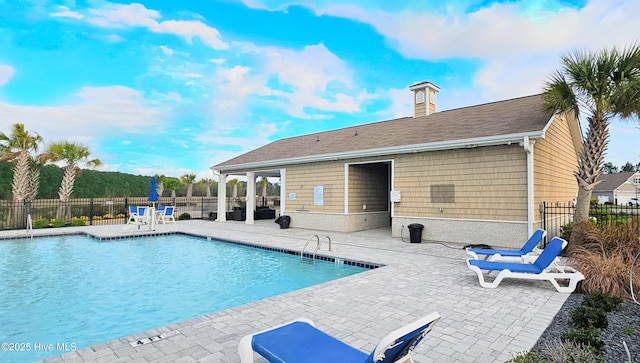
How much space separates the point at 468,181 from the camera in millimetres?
9727

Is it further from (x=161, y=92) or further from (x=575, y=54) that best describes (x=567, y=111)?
(x=161, y=92)

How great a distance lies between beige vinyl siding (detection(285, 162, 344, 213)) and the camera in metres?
13.1

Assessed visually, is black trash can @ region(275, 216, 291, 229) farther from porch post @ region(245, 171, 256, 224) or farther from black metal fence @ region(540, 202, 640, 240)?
black metal fence @ region(540, 202, 640, 240)

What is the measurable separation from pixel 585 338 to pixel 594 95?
6.93m

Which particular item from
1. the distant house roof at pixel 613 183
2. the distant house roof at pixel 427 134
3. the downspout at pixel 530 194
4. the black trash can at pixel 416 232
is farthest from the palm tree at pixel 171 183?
the distant house roof at pixel 613 183

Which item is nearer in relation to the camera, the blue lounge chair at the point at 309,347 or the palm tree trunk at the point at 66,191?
the blue lounge chair at the point at 309,347

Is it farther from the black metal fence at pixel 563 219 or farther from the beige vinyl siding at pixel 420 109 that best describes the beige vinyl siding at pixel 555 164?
the beige vinyl siding at pixel 420 109

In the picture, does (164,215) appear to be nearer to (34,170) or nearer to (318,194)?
(34,170)

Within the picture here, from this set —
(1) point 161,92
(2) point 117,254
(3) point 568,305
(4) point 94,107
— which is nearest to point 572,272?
(3) point 568,305

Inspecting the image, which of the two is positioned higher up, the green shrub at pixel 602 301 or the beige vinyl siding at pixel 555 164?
the beige vinyl siding at pixel 555 164

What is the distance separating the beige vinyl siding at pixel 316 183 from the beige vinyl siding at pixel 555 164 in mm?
6625

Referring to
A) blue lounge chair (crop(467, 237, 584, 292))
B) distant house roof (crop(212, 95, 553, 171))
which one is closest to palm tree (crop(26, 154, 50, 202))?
distant house roof (crop(212, 95, 553, 171))

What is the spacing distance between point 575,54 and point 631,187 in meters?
46.4

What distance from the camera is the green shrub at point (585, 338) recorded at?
121 inches
